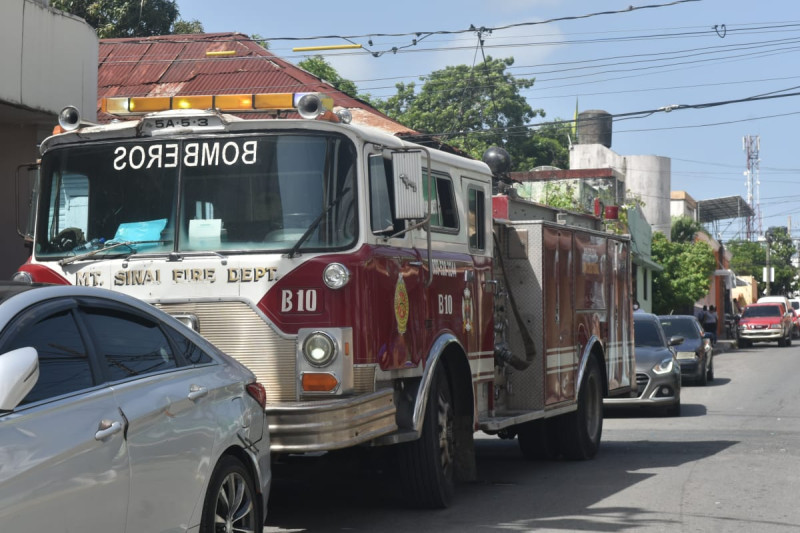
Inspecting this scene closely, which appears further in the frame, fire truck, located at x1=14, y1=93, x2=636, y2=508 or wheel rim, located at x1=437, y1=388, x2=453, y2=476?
wheel rim, located at x1=437, y1=388, x2=453, y2=476

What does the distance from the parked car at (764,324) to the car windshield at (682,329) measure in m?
25.3

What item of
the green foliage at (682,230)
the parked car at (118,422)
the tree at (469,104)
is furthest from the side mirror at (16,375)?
the tree at (469,104)

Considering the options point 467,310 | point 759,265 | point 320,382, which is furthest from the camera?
point 759,265

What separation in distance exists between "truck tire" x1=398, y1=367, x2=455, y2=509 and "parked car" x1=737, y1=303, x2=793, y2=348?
42.0 m

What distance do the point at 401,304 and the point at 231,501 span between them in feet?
8.69

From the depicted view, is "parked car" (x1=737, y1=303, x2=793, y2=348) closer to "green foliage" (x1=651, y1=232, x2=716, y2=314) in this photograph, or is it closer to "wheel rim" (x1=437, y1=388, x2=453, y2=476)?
"green foliage" (x1=651, y1=232, x2=716, y2=314)

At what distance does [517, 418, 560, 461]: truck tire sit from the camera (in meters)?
12.6

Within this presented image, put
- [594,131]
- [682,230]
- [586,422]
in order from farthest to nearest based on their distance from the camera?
[594,131] → [682,230] → [586,422]

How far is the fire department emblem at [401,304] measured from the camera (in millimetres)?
8383

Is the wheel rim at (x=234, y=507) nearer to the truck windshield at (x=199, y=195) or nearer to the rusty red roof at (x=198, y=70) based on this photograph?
the truck windshield at (x=199, y=195)

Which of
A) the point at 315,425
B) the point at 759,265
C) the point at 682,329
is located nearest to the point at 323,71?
the point at 682,329

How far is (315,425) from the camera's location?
24.0ft

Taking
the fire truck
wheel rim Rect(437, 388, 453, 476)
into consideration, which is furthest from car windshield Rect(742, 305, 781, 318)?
wheel rim Rect(437, 388, 453, 476)

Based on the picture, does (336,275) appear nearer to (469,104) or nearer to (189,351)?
(189,351)
